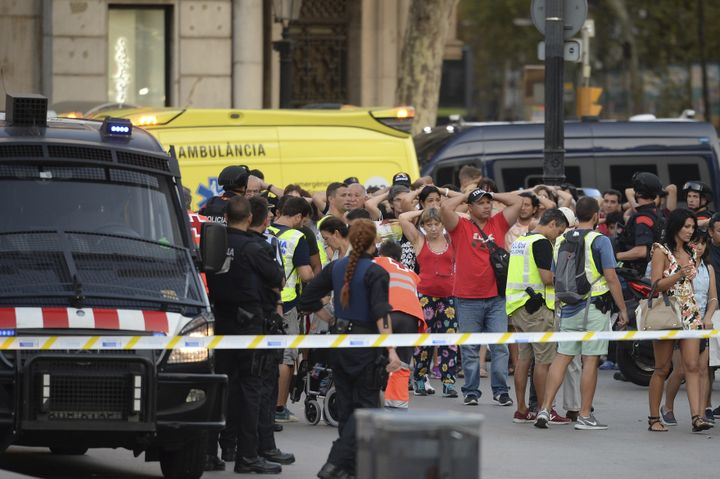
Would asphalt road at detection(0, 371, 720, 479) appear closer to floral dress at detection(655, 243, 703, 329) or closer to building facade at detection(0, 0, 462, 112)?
floral dress at detection(655, 243, 703, 329)

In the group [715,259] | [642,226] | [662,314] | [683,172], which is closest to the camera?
[662,314]

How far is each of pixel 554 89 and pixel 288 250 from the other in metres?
4.58

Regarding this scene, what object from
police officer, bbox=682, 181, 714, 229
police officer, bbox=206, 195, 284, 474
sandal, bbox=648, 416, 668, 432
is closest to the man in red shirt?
sandal, bbox=648, 416, 668, 432

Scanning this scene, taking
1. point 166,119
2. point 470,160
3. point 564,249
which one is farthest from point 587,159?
point 564,249

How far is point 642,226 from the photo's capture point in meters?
16.1

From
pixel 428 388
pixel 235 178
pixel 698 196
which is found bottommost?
pixel 428 388

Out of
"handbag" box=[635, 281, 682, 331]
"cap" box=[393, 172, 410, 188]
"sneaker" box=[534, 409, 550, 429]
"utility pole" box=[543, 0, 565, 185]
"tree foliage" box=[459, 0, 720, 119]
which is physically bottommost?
"sneaker" box=[534, 409, 550, 429]

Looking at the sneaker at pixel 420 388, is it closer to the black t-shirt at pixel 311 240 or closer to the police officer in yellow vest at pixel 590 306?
the black t-shirt at pixel 311 240

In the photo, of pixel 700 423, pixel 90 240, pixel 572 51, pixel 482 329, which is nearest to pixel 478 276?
pixel 482 329

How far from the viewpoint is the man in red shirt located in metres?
14.4

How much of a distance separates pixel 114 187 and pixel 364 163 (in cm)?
910

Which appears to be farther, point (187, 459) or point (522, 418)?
point (522, 418)

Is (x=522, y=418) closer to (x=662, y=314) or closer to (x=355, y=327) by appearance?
(x=662, y=314)

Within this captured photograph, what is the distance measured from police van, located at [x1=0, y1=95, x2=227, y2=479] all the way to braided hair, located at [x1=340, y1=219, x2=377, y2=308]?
79 cm
